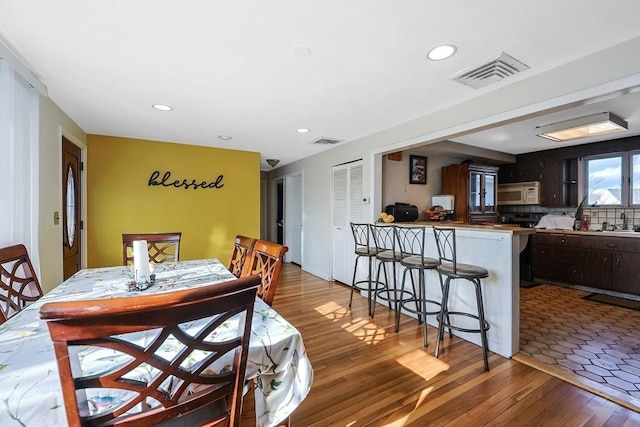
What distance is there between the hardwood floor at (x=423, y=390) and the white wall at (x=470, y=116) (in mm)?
1868

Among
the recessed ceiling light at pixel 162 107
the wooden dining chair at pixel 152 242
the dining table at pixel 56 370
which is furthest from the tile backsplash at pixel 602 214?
the recessed ceiling light at pixel 162 107

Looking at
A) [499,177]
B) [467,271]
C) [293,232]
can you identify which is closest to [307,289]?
[293,232]

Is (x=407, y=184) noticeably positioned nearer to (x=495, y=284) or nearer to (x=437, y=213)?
(x=437, y=213)

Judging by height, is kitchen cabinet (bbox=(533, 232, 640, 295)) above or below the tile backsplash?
below

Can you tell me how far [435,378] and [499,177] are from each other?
5215 mm

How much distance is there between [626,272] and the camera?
3879mm

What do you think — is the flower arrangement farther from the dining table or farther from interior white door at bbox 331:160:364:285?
the dining table

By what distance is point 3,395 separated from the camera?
2.31ft

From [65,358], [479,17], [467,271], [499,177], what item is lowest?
[467,271]

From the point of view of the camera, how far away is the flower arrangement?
4520 mm

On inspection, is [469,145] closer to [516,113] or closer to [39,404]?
[516,113]

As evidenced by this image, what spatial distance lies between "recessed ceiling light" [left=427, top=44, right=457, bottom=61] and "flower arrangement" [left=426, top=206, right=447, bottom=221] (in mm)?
2947

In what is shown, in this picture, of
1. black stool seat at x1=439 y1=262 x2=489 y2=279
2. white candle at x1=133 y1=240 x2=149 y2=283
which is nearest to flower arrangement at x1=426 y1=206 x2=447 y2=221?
black stool seat at x1=439 y1=262 x2=489 y2=279

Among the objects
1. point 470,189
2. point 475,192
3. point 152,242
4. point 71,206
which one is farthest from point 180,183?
point 475,192
